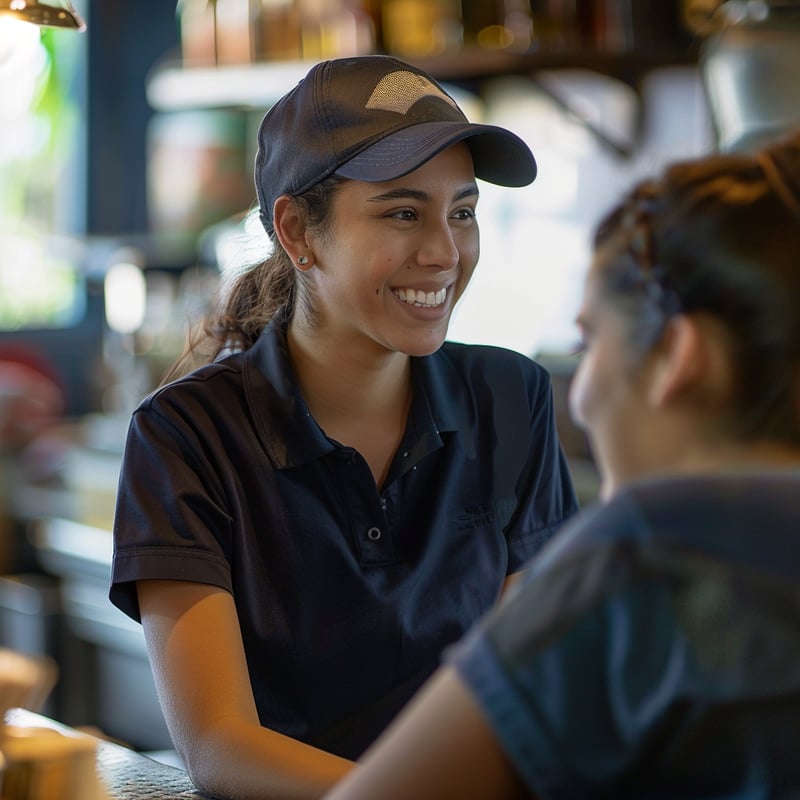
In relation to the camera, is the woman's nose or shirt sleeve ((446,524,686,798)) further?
the woman's nose

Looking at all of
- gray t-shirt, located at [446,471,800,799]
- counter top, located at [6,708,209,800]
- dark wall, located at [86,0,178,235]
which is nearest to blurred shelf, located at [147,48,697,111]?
dark wall, located at [86,0,178,235]

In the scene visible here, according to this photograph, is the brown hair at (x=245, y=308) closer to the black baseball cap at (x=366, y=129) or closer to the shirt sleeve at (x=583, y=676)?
the black baseball cap at (x=366, y=129)

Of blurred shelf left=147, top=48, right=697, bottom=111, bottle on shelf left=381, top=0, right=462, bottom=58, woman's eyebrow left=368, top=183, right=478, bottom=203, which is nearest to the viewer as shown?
woman's eyebrow left=368, top=183, right=478, bottom=203

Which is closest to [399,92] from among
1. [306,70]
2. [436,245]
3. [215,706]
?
[436,245]

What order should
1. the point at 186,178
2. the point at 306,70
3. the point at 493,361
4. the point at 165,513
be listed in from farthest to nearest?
the point at 186,178 < the point at 306,70 < the point at 493,361 < the point at 165,513

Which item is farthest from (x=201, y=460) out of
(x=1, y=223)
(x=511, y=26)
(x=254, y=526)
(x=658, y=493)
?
(x=1, y=223)

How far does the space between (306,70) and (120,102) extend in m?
1.69

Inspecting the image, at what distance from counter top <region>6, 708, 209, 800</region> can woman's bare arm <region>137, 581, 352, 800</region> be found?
0.07 ft

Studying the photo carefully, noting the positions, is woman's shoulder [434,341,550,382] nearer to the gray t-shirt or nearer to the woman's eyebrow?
the woman's eyebrow

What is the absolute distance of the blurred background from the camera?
9.32 ft

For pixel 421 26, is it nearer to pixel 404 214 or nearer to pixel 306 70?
pixel 306 70

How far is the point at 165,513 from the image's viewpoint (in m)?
1.32

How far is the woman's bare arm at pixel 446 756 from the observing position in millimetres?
716

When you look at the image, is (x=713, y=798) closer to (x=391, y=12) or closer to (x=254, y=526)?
(x=254, y=526)
